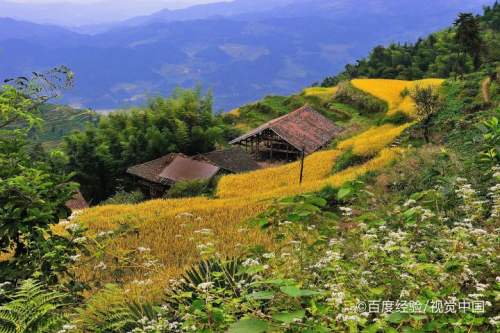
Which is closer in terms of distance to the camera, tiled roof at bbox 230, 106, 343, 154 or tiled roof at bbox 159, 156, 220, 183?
tiled roof at bbox 159, 156, 220, 183

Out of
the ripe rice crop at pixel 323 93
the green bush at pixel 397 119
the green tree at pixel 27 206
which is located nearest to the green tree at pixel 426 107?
the green bush at pixel 397 119

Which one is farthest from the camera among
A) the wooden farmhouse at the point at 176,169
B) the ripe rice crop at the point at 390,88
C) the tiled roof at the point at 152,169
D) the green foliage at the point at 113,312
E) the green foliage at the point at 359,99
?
the green foliage at the point at 359,99

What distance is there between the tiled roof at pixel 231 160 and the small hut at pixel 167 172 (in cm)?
167

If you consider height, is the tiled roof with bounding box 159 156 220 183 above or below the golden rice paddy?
below

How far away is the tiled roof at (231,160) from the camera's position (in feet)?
101

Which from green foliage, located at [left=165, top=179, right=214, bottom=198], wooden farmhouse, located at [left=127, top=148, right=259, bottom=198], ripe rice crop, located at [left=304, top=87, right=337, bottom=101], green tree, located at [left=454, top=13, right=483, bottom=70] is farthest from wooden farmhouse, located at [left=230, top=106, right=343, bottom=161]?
green foliage, located at [left=165, top=179, right=214, bottom=198]

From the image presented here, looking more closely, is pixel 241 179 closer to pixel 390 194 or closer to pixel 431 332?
pixel 390 194

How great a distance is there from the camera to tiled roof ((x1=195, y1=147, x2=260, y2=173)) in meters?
30.9

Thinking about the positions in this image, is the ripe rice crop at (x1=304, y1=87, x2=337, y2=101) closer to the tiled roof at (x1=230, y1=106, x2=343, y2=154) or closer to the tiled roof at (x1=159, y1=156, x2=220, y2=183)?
the tiled roof at (x1=230, y1=106, x2=343, y2=154)

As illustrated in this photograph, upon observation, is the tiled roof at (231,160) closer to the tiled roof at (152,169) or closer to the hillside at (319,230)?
the tiled roof at (152,169)

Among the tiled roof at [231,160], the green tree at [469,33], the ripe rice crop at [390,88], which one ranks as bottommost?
the tiled roof at [231,160]

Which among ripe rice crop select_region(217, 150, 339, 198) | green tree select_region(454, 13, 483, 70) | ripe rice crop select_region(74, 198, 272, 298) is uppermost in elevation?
green tree select_region(454, 13, 483, 70)

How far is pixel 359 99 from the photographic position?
149ft

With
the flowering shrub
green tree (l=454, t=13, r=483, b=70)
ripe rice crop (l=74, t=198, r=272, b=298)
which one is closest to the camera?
the flowering shrub
